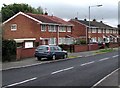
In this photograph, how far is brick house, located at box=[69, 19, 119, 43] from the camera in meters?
81.6

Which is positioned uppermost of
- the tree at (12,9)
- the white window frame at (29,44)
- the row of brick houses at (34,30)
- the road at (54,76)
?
the tree at (12,9)

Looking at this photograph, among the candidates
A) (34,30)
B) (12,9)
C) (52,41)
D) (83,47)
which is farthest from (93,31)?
(34,30)

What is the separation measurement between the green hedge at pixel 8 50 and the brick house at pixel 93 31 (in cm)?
4332

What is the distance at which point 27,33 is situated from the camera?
56.8 metres

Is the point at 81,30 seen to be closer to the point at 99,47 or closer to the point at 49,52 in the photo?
the point at 99,47

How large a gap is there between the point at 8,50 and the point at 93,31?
57384 mm

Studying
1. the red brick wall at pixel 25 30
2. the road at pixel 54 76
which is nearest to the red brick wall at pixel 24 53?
the road at pixel 54 76

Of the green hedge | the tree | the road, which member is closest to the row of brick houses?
the green hedge

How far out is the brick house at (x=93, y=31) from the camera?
268 ft

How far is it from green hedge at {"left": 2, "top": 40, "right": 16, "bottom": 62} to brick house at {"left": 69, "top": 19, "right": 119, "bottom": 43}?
142ft

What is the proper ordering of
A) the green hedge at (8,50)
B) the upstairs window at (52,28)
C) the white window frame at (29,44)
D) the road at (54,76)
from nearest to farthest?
1. the road at (54,76)
2. the green hedge at (8,50)
3. the white window frame at (29,44)
4. the upstairs window at (52,28)

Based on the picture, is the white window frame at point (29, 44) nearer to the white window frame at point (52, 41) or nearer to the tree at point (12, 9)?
the white window frame at point (52, 41)

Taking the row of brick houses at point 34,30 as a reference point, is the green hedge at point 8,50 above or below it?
below

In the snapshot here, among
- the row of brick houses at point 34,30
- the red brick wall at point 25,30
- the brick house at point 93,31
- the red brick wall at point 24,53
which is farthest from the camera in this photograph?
the brick house at point 93,31
